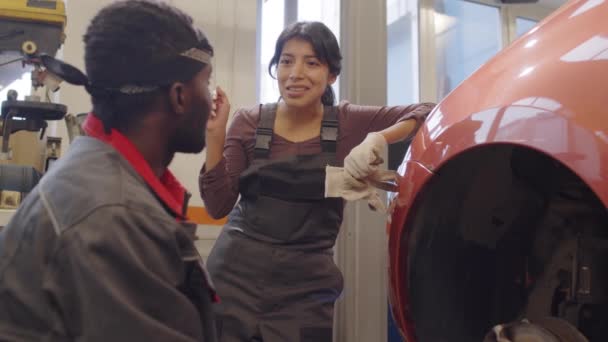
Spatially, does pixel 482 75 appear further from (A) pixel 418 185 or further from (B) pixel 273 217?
(B) pixel 273 217

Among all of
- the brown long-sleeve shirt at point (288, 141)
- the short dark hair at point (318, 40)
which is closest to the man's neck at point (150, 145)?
the brown long-sleeve shirt at point (288, 141)

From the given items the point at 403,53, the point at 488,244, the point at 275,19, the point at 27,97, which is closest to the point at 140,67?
the point at 488,244

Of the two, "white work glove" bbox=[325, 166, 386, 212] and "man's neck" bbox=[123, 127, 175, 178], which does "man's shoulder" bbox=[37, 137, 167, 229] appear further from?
"white work glove" bbox=[325, 166, 386, 212]

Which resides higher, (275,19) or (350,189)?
(275,19)

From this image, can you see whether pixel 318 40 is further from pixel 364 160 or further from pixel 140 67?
pixel 140 67

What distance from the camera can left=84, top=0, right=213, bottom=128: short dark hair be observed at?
791mm

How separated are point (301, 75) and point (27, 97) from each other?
2.23 ft

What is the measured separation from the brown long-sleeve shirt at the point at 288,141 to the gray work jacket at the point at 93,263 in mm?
702

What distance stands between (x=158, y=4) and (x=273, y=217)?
669 mm

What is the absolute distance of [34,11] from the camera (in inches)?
58.2

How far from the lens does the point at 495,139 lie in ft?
2.61

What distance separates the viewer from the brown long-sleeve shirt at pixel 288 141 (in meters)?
1.43

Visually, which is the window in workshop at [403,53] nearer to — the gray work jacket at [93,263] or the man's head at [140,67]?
the man's head at [140,67]

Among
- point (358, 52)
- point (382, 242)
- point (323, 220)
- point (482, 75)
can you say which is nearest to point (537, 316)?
point (482, 75)
